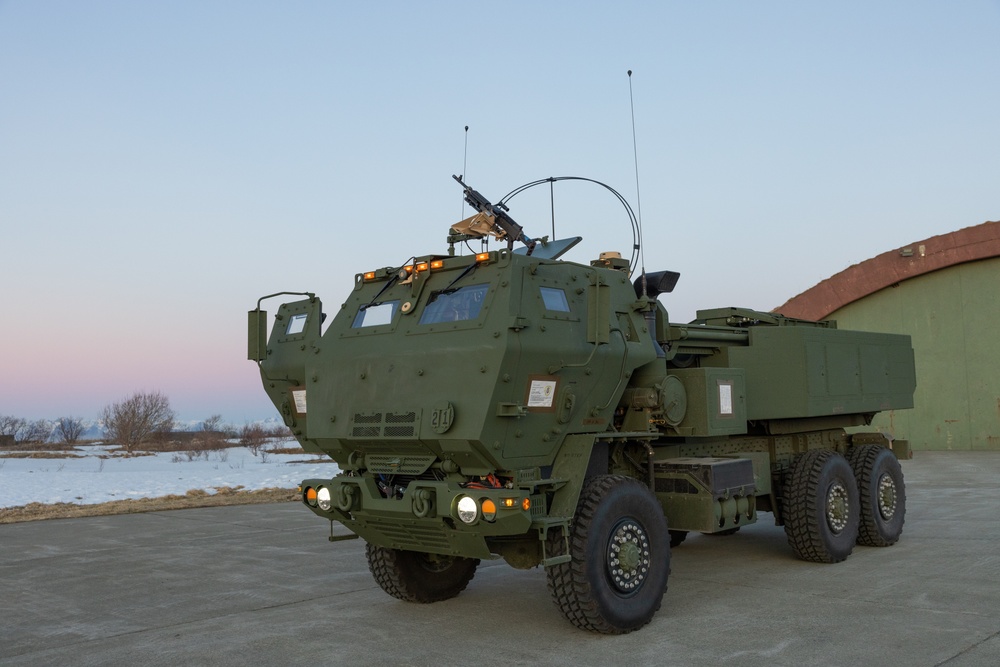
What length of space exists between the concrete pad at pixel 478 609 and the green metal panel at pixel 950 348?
14529 mm

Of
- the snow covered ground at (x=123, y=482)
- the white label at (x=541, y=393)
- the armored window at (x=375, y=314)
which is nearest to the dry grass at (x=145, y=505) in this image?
the snow covered ground at (x=123, y=482)

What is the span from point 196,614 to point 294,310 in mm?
3304

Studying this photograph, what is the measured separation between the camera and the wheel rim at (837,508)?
954 centimetres

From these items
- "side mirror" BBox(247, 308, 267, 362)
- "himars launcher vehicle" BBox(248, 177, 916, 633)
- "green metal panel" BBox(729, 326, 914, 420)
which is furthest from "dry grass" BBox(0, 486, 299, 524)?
"green metal panel" BBox(729, 326, 914, 420)

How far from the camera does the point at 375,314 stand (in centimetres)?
774

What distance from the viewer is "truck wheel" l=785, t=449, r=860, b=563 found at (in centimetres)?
926

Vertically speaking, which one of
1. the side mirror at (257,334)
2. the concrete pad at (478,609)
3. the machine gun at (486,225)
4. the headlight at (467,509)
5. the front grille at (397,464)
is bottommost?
the concrete pad at (478,609)

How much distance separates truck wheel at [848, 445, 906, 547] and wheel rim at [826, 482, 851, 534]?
20.4 inches

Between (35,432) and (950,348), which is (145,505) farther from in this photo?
(35,432)

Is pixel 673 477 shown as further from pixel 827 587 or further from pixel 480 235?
pixel 480 235

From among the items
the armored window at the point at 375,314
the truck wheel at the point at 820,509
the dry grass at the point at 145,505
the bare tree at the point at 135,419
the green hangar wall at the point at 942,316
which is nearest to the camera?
the armored window at the point at 375,314

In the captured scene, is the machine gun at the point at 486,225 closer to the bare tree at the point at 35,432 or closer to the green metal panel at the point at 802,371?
the green metal panel at the point at 802,371

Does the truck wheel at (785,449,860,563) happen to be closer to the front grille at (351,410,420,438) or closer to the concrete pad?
the concrete pad

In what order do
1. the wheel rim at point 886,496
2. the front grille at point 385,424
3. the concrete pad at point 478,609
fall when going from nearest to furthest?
the concrete pad at point 478,609 → the front grille at point 385,424 → the wheel rim at point 886,496
